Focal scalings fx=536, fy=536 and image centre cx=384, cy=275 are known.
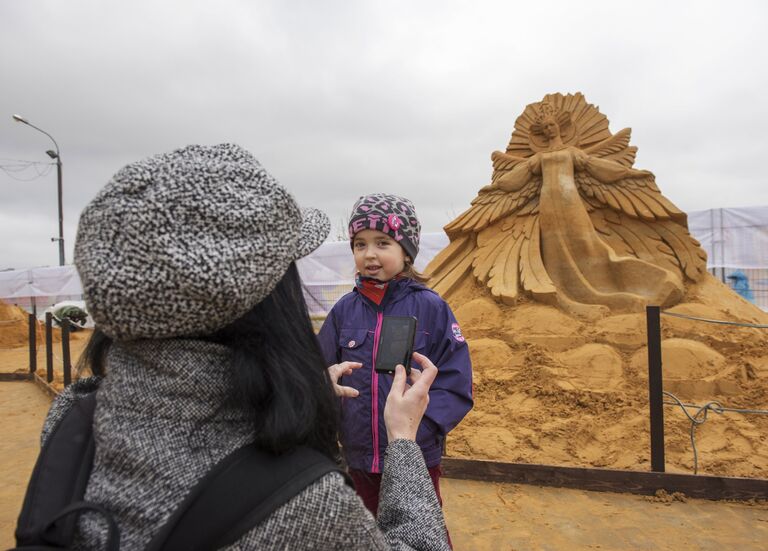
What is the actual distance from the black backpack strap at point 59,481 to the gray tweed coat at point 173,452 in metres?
0.02

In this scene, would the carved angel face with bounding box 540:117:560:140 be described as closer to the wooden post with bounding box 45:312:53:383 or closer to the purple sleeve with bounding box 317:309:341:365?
the purple sleeve with bounding box 317:309:341:365

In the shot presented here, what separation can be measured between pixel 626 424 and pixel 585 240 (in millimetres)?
2049

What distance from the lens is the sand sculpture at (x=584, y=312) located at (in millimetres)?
3711

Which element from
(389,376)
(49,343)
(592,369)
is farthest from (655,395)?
(49,343)

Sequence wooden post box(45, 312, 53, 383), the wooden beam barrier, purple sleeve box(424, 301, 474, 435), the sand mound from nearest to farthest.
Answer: purple sleeve box(424, 301, 474, 435) < the wooden beam barrier < the sand mound < wooden post box(45, 312, 53, 383)

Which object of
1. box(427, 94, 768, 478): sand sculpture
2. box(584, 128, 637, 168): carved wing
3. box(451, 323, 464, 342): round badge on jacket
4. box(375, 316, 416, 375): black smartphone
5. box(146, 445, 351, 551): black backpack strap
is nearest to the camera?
box(146, 445, 351, 551): black backpack strap

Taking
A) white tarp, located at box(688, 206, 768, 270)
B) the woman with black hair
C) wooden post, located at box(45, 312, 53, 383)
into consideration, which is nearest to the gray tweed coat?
the woman with black hair

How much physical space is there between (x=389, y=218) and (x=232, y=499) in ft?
4.66

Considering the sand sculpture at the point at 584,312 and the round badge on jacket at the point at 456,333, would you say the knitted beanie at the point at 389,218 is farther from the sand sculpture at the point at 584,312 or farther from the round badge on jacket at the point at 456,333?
the sand sculpture at the point at 584,312

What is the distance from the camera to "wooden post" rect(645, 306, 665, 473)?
123 inches

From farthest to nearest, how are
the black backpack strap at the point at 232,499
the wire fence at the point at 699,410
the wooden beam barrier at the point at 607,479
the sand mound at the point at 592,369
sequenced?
the sand mound at the point at 592,369 < the wire fence at the point at 699,410 < the wooden beam barrier at the point at 607,479 < the black backpack strap at the point at 232,499

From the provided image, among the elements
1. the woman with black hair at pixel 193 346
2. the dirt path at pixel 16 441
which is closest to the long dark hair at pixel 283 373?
the woman with black hair at pixel 193 346

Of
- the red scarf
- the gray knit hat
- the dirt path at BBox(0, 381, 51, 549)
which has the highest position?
the gray knit hat

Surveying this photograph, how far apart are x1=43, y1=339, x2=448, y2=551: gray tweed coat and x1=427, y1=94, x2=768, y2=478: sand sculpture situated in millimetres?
3144
